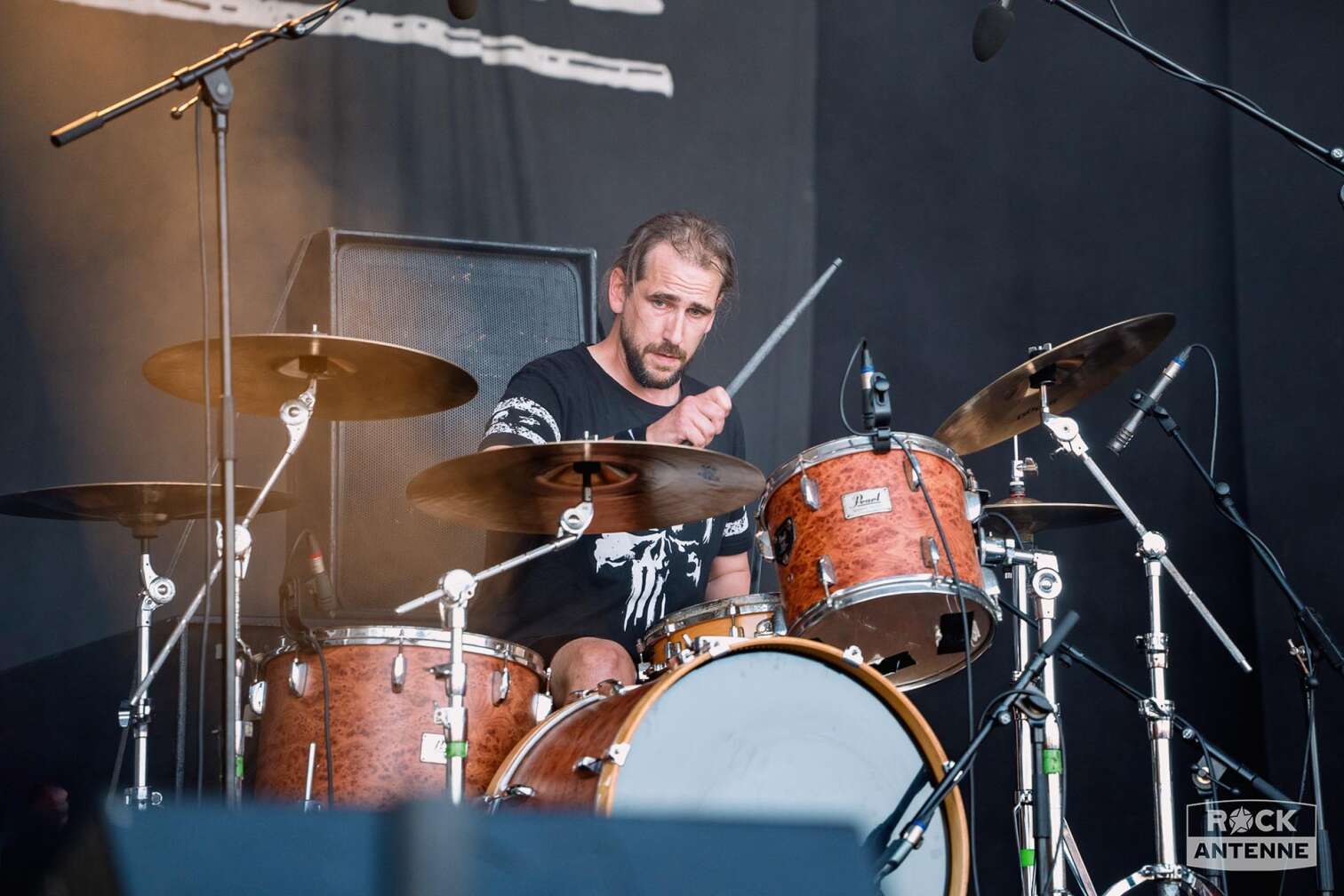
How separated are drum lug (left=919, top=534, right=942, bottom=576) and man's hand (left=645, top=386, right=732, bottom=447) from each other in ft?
1.45

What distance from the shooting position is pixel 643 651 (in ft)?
9.59

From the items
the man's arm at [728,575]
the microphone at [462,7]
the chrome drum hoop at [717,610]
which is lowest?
the chrome drum hoop at [717,610]

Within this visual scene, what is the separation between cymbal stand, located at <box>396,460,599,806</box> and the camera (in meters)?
2.40

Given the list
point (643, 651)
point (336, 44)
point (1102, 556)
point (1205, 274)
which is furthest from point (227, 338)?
point (1205, 274)

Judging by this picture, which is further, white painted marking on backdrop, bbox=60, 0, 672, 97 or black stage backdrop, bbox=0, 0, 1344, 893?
white painted marking on backdrop, bbox=60, 0, 672, 97

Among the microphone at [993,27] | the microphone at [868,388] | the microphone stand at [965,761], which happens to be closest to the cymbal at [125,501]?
the microphone at [868,388]

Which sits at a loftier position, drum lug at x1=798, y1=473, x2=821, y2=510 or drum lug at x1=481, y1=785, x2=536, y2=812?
drum lug at x1=798, y1=473, x2=821, y2=510

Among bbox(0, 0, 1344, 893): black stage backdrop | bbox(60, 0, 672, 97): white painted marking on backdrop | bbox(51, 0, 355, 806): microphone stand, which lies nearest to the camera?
bbox(51, 0, 355, 806): microphone stand

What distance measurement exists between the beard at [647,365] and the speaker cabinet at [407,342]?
51 cm

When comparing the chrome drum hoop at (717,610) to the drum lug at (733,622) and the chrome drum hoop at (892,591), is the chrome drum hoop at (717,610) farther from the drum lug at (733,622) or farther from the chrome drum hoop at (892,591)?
the chrome drum hoop at (892,591)

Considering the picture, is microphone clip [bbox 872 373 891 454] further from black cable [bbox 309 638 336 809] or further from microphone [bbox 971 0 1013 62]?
black cable [bbox 309 638 336 809]

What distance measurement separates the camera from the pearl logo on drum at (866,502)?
2.59 metres

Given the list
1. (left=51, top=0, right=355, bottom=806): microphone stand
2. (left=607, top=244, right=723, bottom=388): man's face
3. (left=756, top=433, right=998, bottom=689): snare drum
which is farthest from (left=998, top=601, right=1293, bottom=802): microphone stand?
(left=51, top=0, right=355, bottom=806): microphone stand

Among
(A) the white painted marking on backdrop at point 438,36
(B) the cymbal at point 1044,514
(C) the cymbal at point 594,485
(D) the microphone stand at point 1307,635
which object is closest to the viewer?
(C) the cymbal at point 594,485
